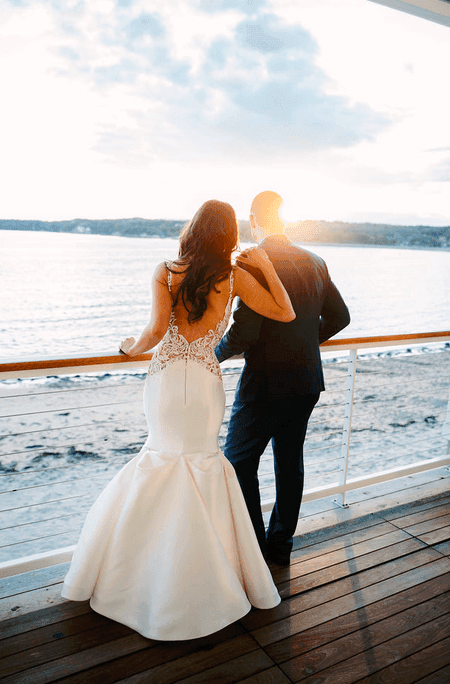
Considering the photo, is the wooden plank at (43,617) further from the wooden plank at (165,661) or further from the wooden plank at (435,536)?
the wooden plank at (435,536)

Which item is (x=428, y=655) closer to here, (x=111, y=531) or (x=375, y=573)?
(x=375, y=573)

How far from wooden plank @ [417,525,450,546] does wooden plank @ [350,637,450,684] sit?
0.72 metres

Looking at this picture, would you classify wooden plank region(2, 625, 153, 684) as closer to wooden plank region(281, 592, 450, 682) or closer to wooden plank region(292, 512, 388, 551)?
wooden plank region(281, 592, 450, 682)

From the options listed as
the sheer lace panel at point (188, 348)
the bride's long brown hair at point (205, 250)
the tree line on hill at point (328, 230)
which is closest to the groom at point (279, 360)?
the sheer lace panel at point (188, 348)

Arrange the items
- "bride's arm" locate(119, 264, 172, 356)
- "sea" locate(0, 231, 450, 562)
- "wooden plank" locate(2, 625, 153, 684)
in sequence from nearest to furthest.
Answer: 1. "wooden plank" locate(2, 625, 153, 684)
2. "bride's arm" locate(119, 264, 172, 356)
3. "sea" locate(0, 231, 450, 562)

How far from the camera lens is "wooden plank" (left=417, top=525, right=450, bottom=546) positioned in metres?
2.53

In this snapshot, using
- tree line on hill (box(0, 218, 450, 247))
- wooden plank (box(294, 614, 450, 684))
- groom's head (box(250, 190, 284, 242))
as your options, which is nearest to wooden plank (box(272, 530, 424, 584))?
wooden plank (box(294, 614, 450, 684))

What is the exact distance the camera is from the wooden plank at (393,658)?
169 cm

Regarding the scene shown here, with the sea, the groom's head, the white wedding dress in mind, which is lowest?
the sea

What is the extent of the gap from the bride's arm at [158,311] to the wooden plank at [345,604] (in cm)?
111

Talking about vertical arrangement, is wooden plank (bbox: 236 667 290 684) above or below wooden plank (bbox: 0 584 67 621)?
above

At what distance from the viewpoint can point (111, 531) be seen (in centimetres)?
192

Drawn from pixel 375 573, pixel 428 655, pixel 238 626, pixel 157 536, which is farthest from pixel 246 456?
pixel 428 655

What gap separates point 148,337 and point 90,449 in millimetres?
12303
